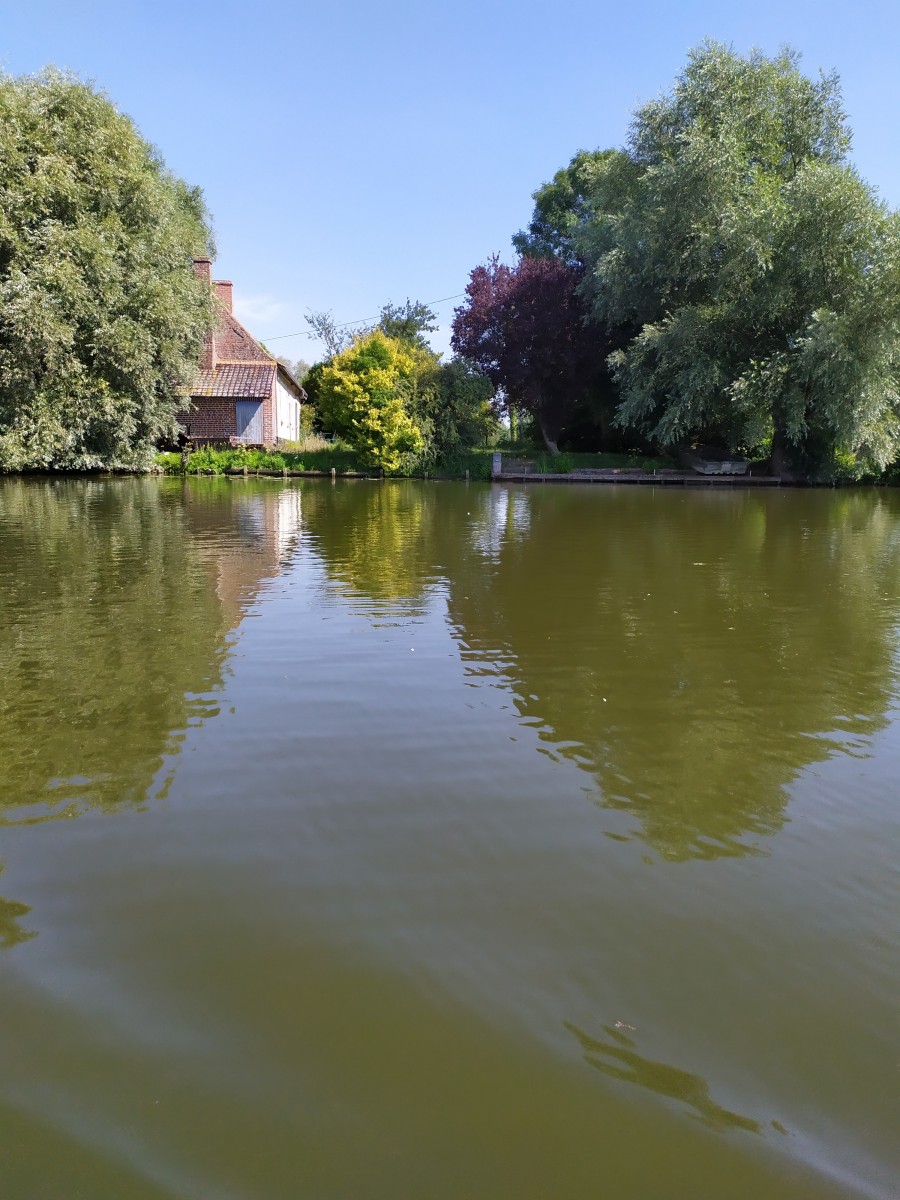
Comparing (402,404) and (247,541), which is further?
(402,404)

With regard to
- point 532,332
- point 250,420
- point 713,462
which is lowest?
point 713,462

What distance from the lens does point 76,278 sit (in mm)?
24953

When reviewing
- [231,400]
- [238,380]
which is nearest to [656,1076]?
[231,400]

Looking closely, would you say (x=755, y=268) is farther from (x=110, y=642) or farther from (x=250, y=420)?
(x=110, y=642)

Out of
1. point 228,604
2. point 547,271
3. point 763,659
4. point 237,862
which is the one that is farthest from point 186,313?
point 237,862

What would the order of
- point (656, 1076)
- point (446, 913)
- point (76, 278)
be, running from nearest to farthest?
point (656, 1076) → point (446, 913) → point (76, 278)

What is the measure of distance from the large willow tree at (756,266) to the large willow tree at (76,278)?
1670 cm

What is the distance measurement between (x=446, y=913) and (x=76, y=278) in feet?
88.1

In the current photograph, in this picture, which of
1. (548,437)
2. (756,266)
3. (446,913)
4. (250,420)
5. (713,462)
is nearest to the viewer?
(446,913)

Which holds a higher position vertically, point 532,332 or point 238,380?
point 532,332

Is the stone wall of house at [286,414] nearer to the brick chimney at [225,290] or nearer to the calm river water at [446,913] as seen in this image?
the brick chimney at [225,290]

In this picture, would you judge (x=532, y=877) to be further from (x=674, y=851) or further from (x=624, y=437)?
(x=624, y=437)

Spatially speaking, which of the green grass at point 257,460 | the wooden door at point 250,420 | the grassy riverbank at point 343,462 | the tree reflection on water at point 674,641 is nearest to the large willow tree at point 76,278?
the green grass at point 257,460

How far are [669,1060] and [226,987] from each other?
137cm
